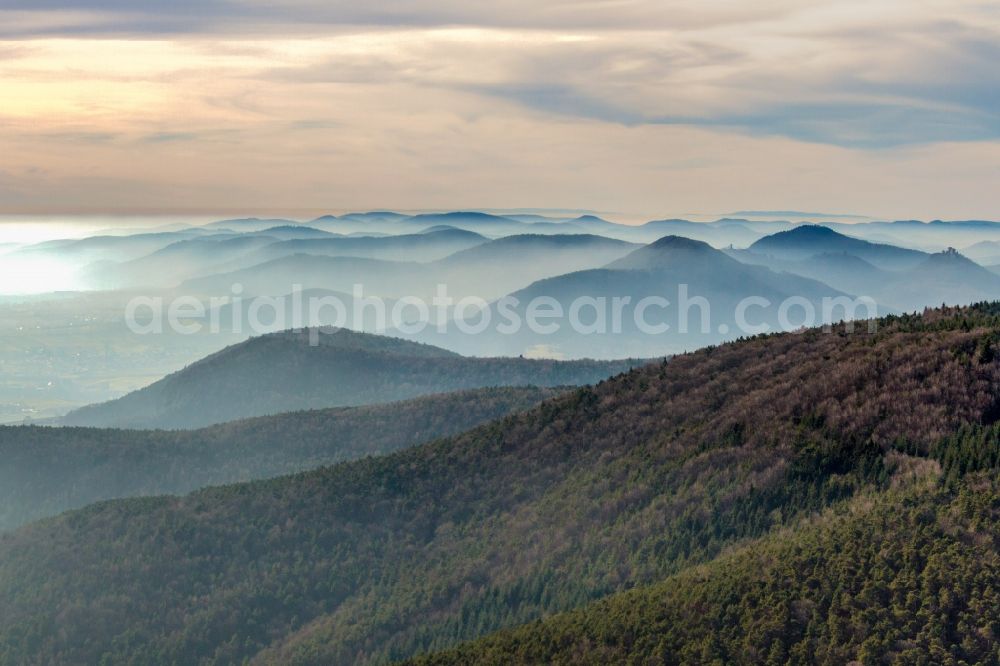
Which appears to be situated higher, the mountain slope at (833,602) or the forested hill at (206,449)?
the mountain slope at (833,602)

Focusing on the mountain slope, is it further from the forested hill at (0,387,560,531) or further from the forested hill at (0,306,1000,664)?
the forested hill at (0,387,560,531)

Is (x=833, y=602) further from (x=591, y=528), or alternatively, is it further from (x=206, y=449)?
(x=206, y=449)

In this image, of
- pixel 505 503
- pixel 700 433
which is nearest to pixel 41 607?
pixel 505 503

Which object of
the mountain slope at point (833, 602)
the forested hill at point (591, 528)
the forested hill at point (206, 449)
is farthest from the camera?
the forested hill at point (206, 449)

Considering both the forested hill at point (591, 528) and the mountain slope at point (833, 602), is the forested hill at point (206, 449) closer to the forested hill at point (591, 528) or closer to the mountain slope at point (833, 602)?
the forested hill at point (591, 528)

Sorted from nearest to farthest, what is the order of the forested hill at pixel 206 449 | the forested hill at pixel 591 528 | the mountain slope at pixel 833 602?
the mountain slope at pixel 833 602 < the forested hill at pixel 591 528 < the forested hill at pixel 206 449

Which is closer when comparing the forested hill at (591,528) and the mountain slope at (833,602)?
the mountain slope at (833,602)

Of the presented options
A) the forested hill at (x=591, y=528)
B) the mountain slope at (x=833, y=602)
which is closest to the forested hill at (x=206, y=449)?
the forested hill at (x=591, y=528)
